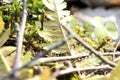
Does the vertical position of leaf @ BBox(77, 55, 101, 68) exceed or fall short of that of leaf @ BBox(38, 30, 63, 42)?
it falls short

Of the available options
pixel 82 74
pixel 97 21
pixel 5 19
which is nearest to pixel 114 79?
pixel 82 74

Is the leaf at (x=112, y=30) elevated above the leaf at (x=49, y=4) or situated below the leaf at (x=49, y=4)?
below

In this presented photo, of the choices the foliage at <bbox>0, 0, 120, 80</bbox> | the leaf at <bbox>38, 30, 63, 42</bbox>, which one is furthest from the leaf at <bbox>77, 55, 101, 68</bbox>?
the leaf at <bbox>38, 30, 63, 42</bbox>

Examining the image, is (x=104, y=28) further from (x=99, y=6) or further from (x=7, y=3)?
(x=99, y=6)

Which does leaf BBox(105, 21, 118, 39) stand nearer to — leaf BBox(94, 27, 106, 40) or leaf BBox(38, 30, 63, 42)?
leaf BBox(94, 27, 106, 40)

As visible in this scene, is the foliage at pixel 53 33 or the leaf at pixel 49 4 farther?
the leaf at pixel 49 4

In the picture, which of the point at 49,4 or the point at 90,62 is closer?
the point at 90,62

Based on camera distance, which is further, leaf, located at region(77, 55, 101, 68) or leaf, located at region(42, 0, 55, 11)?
leaf, located at region(42, 0, 55, 11)

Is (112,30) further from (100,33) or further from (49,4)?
(49,4)

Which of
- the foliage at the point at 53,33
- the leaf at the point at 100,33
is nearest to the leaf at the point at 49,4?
the foliage at the point at 53,33

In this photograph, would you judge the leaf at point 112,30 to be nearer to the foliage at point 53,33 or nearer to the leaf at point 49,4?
the foliage at point 53,33

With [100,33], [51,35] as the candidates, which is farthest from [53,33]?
[100,33]
